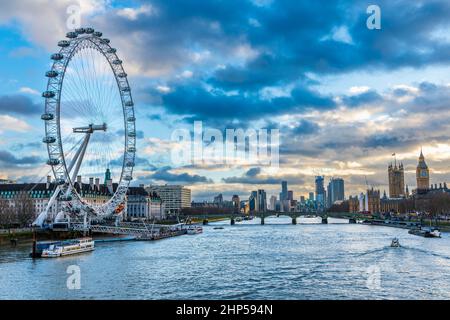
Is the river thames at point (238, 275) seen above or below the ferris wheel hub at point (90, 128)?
below

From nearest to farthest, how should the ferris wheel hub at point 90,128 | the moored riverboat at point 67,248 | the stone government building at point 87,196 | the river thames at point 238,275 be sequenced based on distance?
the river thames at point 238,275, the moored riverboat at point 67,248, the ferris wheel hub at point 90,128, the stone government building at point 87,196

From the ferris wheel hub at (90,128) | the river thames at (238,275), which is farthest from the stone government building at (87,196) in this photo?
the river thames at (238,275)

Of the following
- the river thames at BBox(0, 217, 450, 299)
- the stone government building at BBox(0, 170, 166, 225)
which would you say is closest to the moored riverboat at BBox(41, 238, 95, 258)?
Answer: the river thames at BBox(0, 217, 450, 299)

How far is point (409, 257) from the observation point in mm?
40375

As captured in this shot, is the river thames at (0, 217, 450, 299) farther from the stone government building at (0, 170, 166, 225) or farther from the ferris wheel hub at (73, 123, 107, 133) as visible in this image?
the stone government building at (0, 170, 166, 225)

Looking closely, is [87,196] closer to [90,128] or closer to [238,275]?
[90,128]

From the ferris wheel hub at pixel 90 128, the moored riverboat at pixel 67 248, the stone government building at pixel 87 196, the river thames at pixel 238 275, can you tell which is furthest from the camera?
the stone government building at pixel 87 196

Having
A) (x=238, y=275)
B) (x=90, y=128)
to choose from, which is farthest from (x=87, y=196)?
(x=238, y=275)

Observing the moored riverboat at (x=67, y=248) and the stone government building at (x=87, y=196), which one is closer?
the moored riverboat at (x=67, y=248)

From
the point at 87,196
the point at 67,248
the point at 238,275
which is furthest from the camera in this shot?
the point at 87,196

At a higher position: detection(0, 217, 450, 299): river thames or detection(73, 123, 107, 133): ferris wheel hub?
detection(73, 123, 107, 133): ferris wheel hub

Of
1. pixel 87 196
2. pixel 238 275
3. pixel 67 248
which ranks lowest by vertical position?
pixel 238 275

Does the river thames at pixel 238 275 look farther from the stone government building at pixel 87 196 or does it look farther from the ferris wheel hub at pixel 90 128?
the stone government building at pixel 87 196
